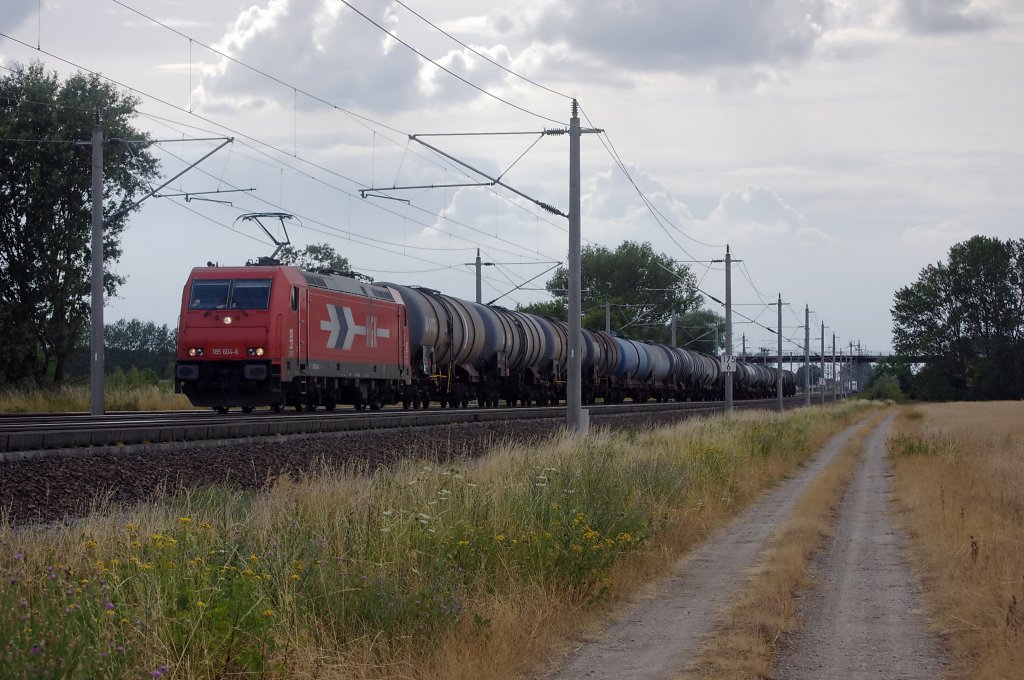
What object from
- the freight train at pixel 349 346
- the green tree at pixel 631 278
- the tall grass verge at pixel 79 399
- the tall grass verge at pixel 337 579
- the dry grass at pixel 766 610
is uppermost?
the green tree at pixel 631 278

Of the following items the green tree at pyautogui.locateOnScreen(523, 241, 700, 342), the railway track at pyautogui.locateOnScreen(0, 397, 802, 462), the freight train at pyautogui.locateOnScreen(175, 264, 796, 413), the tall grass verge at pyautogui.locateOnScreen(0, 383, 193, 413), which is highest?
the green tree at pyautogui.locateOnScreen(523, 241, 700, 342)

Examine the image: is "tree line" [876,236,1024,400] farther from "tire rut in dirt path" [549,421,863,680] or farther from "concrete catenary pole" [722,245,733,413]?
"tire rut in dirt path" [549,421,863,680]

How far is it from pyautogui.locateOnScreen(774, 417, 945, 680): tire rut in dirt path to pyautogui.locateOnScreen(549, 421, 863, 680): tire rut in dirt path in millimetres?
655

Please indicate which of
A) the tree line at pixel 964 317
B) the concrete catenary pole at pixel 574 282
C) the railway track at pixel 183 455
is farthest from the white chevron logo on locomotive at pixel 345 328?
A: the tree line at pixel 964 317

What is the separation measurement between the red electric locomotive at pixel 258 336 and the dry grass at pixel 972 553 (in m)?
13.7

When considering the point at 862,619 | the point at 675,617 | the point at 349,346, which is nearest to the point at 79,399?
the point at 349,346

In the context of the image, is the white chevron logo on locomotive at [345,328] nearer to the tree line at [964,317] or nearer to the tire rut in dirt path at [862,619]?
the tire rut in dirt path at [862,619]

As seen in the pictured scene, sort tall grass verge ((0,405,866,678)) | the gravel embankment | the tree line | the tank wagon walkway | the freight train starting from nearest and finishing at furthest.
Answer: tall grass verge ((0,405,866,678))
the tank wagon walkway
the gravel embankment
the freight train
the tree line

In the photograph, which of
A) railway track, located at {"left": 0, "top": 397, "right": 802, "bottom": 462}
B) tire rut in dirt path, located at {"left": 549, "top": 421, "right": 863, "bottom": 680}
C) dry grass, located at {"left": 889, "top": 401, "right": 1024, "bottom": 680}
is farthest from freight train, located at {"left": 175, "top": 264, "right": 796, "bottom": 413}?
tire rut in dirt path, located at {"left": 549, "top": 421, "right": 863, "bottom": 680}

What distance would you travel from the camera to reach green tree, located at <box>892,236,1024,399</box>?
111000mm

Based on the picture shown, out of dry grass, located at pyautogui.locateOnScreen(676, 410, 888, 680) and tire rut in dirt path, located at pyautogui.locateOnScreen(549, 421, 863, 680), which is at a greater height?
dry grass, located at pyautogui.locateOnScreen(676, 410, 888, 680)

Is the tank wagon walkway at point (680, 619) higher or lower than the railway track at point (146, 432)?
lower

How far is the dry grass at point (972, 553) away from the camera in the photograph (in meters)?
7.50

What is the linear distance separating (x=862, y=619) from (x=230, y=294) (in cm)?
2098
